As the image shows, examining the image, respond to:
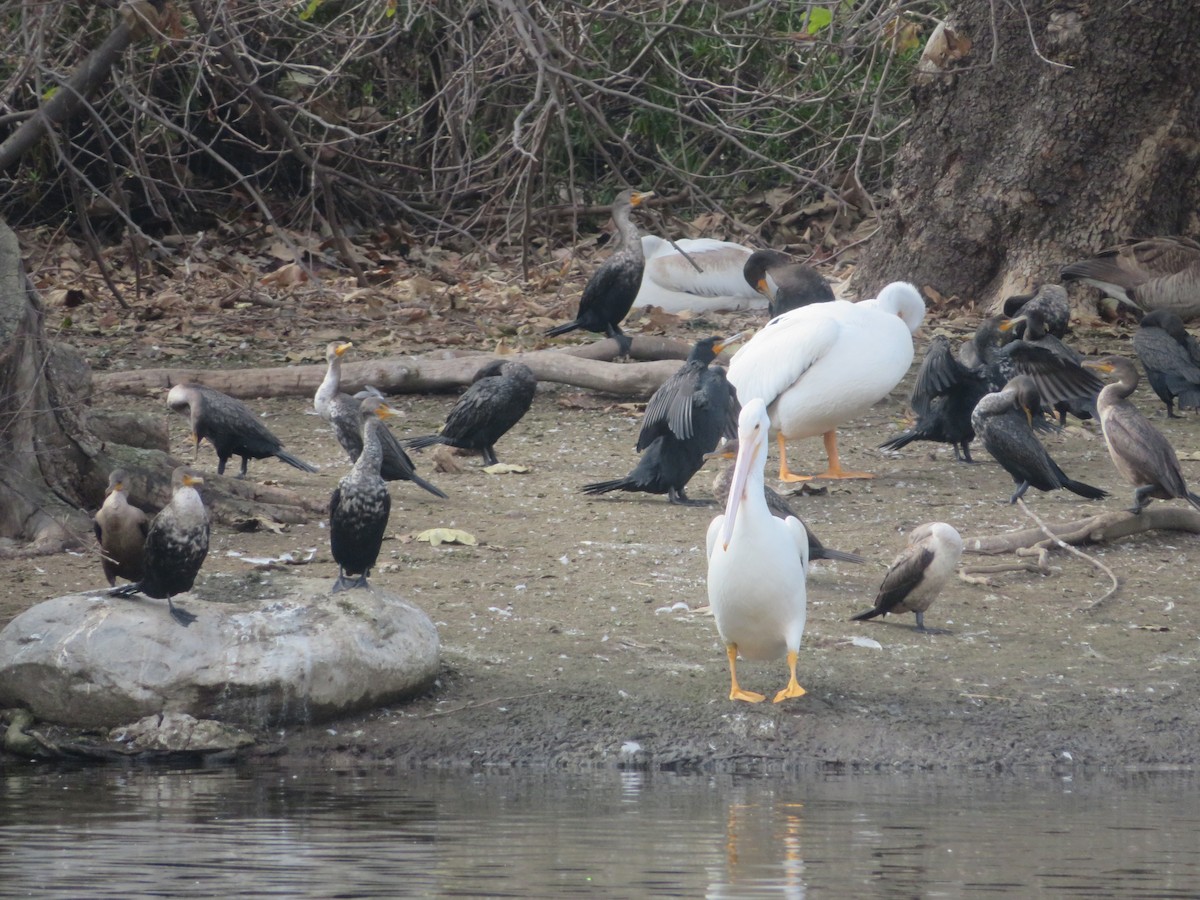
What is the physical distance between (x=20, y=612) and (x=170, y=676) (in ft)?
3.10

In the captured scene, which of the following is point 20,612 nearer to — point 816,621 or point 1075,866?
point 816,621

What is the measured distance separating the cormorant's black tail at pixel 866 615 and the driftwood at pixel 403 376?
381 cm

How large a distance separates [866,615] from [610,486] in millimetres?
2078

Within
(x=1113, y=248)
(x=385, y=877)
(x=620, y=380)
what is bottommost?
(x=385, y=877)

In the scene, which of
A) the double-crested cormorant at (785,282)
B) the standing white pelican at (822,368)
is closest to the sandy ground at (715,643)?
the standing white pelican at (822,368)

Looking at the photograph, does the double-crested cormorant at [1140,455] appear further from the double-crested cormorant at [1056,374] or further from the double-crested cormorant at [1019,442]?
the double-crested cormorant at [1056,374]

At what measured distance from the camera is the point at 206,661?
5.66 meters

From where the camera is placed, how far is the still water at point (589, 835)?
13.5 ft

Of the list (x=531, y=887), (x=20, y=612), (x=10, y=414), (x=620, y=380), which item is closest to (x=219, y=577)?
(x=20, y=612)

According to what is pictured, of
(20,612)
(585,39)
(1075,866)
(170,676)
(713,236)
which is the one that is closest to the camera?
(1075,866)

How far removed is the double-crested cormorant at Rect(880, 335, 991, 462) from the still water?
145 inches

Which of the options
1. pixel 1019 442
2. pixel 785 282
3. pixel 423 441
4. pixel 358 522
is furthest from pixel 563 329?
pixel 358 522

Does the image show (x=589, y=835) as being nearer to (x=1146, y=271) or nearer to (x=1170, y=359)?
(x=1170, y=359)

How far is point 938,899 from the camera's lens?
4000 millimetres
